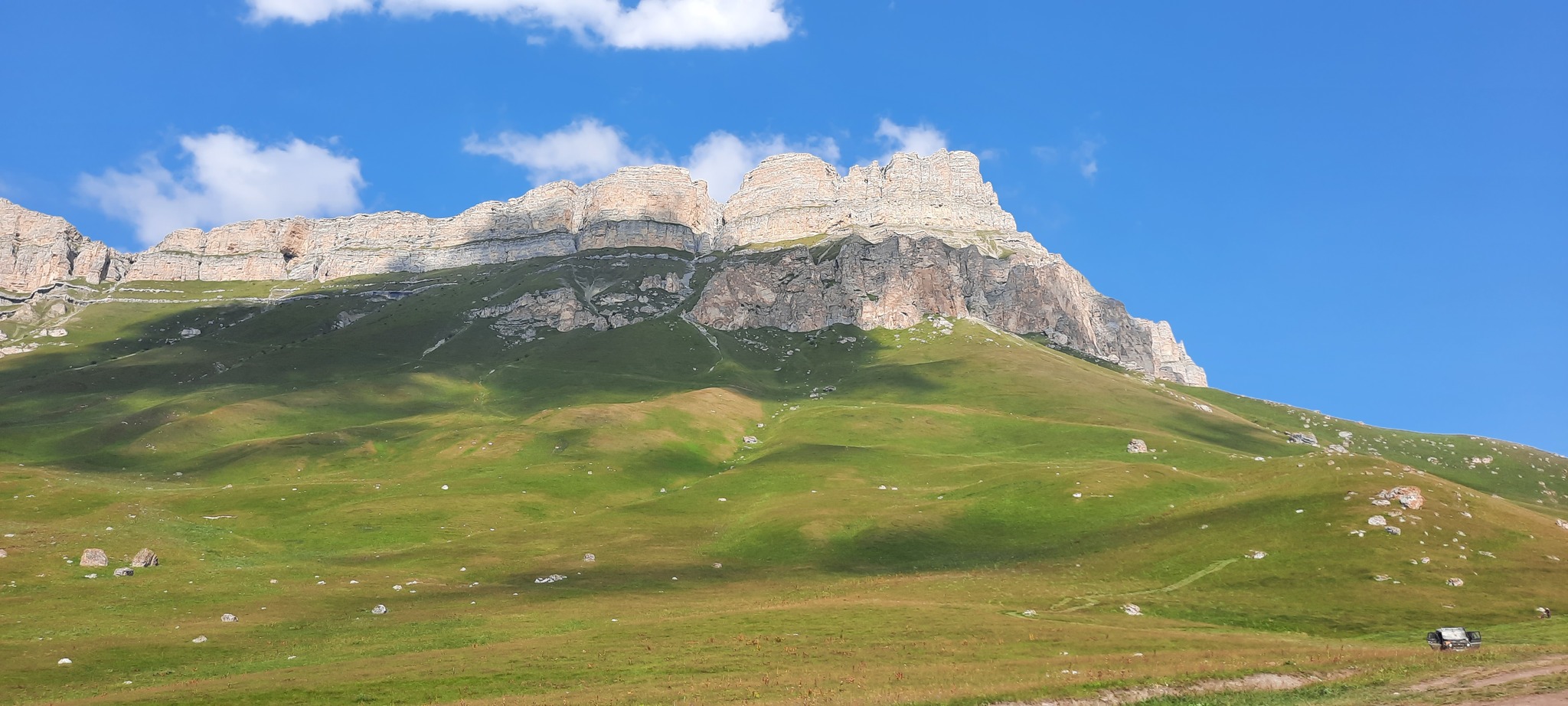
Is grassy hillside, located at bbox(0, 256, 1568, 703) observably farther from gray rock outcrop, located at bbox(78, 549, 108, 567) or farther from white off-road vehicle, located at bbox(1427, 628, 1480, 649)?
gray rock outcrop, located at bbox(78, 549, 108, 567)

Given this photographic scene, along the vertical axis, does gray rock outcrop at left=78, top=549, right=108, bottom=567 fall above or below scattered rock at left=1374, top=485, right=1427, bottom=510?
below

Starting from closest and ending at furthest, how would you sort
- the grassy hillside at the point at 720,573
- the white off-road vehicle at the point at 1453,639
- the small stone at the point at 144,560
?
the grassy hillside at the point at 720,573
the white off-road vehicle at the point at 1453,639
the small stone at the point at 144,560

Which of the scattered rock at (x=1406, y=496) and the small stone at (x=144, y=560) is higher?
the scattered rock at (x=1406, y=496)

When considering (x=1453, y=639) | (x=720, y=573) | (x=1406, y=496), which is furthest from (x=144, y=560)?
(x=1406, y=496)

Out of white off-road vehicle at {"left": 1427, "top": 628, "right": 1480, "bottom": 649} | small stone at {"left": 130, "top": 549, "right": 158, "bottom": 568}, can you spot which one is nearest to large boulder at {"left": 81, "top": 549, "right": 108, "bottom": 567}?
small stone at {"left": 130, "top": 549, "right": 158, "bottom": 568}

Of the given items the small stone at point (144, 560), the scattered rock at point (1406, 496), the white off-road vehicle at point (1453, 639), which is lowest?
the white off-road vehicle at point (1453, 639)

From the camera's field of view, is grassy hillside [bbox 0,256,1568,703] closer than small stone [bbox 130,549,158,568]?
Yes

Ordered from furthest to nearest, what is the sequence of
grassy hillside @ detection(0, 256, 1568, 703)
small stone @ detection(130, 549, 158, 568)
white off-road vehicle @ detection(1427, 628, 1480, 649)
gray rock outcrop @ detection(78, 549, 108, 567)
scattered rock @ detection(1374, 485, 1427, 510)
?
1. scattered rock @ detection(1374, 485, 1427, 510)
2. small stone @ detection(130, 549, 158, 568)
3. gray rock outcrop @ detection(78, 549, 108, 567)
4. white off-road vehicle @ detection(1427, 628, 1480, 649)
5. grassy hillside @ detection(0, 256, 1568, 703)

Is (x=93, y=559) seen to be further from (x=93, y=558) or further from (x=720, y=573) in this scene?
(x=720, y=573)

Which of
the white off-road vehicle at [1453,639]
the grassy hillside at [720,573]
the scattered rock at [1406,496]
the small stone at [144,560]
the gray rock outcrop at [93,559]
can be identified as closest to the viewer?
the grassy hillside at [720,573]

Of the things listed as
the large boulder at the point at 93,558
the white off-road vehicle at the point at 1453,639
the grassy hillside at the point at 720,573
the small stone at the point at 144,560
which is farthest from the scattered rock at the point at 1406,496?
the large boulder at the point at 93,558

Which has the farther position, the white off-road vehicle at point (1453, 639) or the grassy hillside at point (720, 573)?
the white off-road vehicle at point (1453, 639)

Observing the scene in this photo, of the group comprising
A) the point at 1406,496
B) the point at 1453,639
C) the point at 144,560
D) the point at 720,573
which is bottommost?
the point at 1453,639

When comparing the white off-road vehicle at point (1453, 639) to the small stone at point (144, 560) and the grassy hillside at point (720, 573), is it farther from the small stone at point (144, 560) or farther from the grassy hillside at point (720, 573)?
the small stone at point (144, 560)
